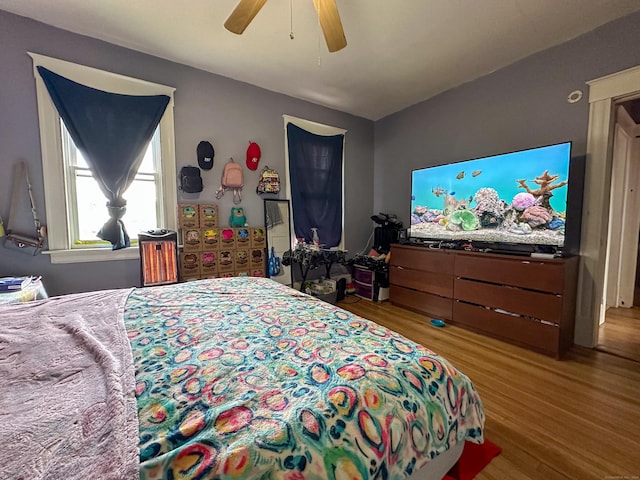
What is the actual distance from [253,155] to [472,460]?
10.2ft

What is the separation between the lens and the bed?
0.57m

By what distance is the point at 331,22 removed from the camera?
68.2 inches

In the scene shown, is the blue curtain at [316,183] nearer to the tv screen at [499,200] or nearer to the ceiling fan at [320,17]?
the tv screen at [499,200]

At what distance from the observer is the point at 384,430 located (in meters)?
0.74

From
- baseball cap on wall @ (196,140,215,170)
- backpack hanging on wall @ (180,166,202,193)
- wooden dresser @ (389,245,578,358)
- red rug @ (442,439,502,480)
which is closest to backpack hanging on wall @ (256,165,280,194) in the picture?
baseball cap on wall @ (196,140,215,170)

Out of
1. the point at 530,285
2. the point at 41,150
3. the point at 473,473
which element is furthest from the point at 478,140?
the point at 41,150

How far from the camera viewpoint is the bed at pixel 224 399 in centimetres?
57

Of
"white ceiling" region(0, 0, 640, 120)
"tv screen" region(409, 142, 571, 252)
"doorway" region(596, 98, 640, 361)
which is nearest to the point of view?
"white ceiling" region(0, 0, 640, 120)

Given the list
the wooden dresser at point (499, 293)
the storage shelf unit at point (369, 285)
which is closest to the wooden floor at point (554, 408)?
the wooden dresser at point (499, 293)

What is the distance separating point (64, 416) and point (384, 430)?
2.61ft

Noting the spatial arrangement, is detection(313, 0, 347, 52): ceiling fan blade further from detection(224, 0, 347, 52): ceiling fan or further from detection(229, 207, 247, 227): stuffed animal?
detection(229, 207, 247, 227): stuffed animal

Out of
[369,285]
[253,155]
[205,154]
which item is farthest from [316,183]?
[369,285]

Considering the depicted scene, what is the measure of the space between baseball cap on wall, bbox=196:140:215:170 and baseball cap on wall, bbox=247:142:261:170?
0.41m

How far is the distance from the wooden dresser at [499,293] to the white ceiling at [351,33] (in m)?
1.86
